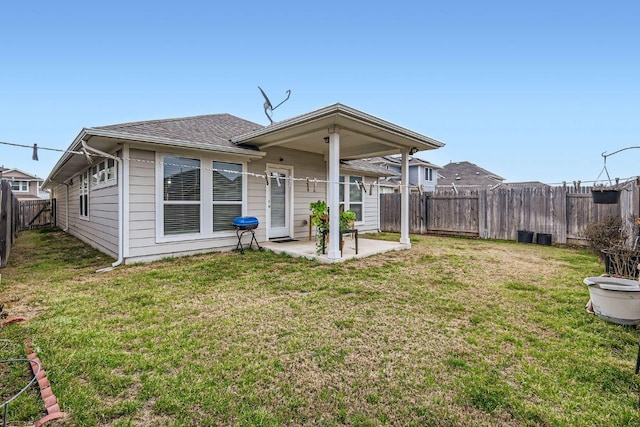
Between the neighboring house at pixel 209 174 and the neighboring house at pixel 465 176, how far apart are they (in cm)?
2073

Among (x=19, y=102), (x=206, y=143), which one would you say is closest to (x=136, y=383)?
(x=206, y=143)

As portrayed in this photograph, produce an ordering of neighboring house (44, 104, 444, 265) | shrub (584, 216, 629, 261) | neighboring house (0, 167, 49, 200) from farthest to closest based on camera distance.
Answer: neighboring house (0, 167, 49, 200), shrub (584, 216, 629, 261), neighboring house (44, 104, 444, 265)

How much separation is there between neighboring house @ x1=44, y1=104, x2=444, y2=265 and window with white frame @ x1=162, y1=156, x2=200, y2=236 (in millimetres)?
19

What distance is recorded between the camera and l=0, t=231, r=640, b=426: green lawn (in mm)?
1626

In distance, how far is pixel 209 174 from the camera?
20.6ft

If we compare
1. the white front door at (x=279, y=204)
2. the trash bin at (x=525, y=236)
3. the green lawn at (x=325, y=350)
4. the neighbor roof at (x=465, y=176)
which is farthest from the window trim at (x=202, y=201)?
the neighbor roof at (x=465, y=176)

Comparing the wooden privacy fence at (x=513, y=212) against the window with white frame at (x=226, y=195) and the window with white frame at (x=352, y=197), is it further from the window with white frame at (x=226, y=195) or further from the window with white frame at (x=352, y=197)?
the window with white frame at (x=226, y=195)

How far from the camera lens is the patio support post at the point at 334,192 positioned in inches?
213

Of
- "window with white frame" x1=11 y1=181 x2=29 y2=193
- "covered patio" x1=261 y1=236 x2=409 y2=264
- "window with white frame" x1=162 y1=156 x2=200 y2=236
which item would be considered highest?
"window with white frame" x1=11 y1=181 x2=29 y2=193

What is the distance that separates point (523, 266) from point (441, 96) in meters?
9.48

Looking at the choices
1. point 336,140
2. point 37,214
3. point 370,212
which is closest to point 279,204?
point 336,140

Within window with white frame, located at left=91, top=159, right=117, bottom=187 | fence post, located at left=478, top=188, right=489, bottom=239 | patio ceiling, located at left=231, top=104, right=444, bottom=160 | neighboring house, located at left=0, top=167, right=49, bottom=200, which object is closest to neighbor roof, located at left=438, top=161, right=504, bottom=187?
fence post, located at left=478, top=188, right=489, bottom=239

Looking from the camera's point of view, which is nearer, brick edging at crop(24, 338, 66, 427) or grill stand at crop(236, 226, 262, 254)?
brick edging at crop(24, 338, 66, 427)

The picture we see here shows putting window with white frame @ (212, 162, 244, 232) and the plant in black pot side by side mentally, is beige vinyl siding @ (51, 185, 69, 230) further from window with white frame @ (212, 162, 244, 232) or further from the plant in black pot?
the plant in black pot
